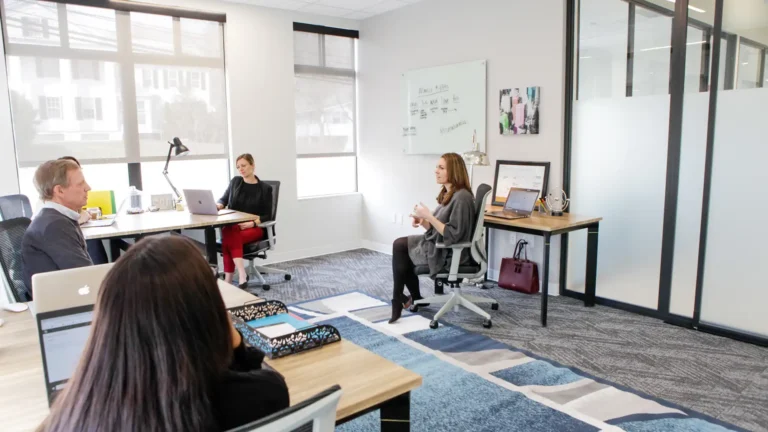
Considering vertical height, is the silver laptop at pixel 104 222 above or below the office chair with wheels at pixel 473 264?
above

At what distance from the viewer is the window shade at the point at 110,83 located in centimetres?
445

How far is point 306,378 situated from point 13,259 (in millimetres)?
1905

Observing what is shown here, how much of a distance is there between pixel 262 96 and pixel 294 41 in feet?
2.50

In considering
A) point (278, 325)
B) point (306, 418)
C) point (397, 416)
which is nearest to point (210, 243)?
point (278, 325)

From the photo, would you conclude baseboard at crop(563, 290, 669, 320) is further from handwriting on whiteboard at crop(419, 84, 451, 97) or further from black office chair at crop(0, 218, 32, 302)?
black office chair at crop(0, 218, 32, 302)

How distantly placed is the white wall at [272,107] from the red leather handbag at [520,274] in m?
2.41

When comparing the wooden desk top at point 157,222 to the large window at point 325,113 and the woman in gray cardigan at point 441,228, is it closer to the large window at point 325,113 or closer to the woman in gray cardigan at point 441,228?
the woman in gray cardigan at point 441,228

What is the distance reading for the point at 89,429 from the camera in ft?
2.89

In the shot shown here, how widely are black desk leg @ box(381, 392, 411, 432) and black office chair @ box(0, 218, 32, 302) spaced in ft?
6.36

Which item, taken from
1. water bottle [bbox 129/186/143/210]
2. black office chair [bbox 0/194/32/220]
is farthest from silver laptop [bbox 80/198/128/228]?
black office chair [bbox 0/194/32/220]

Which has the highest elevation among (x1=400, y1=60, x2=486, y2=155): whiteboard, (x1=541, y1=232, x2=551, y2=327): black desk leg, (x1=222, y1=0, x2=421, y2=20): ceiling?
(x1=222, y1=0, x2=421, y2=20): ceiling

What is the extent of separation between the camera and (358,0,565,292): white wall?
14.7ft

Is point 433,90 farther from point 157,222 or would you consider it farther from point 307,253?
point 157,222

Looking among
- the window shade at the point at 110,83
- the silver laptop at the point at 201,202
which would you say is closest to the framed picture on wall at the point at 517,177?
the silver laptop at the point at 201,202
